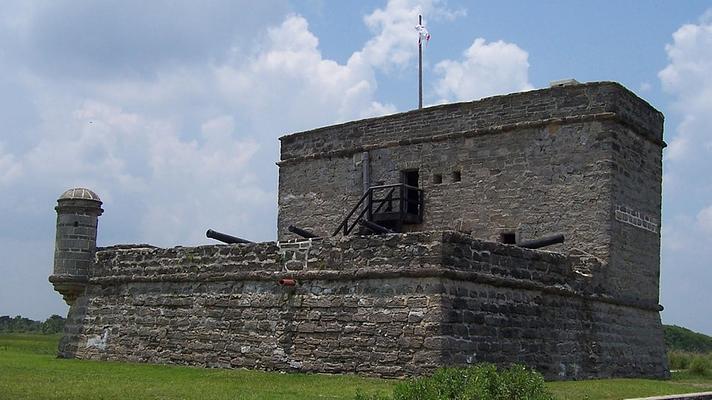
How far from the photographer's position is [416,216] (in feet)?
67.6

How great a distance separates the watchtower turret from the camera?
1911 centimetres

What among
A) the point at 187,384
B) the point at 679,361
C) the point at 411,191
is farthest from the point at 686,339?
the point at 187,384

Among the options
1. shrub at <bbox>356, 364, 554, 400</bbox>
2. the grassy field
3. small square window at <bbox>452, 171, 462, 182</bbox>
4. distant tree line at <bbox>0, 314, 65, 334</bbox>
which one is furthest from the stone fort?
distant tree line at <bbox>0, 314, 65, 334</bbox>

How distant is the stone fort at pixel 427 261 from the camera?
1395 cm

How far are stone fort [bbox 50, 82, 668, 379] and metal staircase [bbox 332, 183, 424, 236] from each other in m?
0.05

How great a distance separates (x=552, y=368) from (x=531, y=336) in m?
0.85

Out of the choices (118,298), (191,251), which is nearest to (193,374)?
(191,251)

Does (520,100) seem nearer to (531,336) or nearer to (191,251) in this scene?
(531,336)

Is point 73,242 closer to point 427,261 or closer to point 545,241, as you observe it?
point 427,261

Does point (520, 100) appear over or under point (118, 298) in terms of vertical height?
over

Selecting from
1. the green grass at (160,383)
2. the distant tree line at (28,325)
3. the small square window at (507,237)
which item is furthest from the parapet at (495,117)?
the distant tree line at (28,325)

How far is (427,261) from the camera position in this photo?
44.3 feet

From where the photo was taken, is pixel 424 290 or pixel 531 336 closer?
pixel 424 290

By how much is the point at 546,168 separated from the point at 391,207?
393cm
